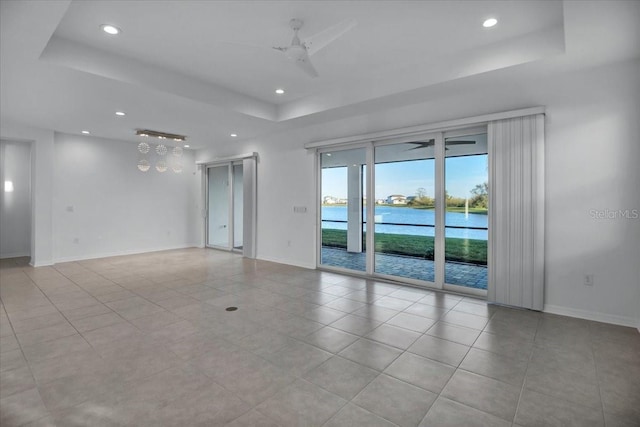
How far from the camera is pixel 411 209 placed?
16.8 ft

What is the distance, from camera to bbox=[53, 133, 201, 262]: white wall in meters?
6.95

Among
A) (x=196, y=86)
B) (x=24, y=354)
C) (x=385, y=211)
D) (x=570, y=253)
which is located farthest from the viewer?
(x=385, y=211)

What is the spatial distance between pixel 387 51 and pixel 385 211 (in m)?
2.56

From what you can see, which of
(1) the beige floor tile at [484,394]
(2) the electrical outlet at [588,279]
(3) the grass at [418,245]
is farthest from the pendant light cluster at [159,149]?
(2) the electrical outlet at [588,279]

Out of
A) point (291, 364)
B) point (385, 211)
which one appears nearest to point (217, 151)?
point (385, 211)

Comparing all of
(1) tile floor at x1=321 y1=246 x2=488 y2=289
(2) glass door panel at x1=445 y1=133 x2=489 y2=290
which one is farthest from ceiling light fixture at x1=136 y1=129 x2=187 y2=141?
(2) glass door panel at x1=445 y1=133 x2=489 y2=290

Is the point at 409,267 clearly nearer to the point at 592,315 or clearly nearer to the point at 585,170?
the point at 592,315

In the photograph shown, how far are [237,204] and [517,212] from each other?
639cm

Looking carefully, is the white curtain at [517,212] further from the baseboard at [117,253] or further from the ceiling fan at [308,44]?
the baseboard at [117,253]

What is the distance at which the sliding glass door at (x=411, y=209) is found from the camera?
15.0ft

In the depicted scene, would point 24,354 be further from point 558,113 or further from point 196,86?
point 558,113

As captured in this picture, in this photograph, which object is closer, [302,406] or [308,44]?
[302,406]

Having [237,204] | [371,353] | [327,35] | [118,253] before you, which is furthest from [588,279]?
[118,253]

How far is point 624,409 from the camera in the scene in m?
2.06
